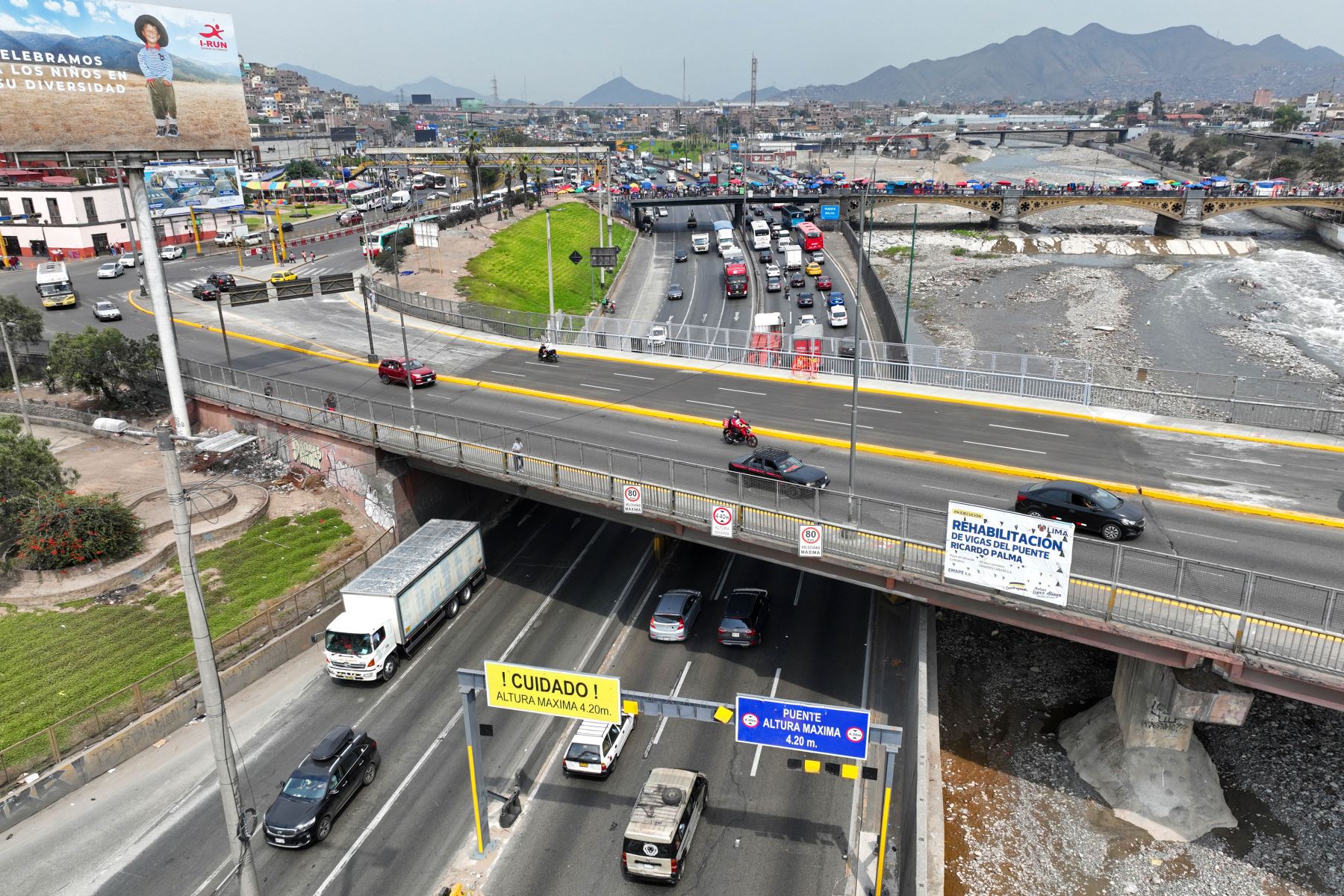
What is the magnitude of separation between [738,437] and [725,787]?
14.1 m

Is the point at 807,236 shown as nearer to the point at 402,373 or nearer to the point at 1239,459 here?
the point at 402,373

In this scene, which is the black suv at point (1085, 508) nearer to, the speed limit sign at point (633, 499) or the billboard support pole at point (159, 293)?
the speed limit sign at point (633, 499)

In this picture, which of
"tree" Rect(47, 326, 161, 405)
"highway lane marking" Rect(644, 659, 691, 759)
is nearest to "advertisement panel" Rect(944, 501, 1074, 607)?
"highway lane marking" Rect(644, 659, 691, 759)

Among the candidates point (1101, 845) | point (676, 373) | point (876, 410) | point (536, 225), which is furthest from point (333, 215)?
point (1101, 845)

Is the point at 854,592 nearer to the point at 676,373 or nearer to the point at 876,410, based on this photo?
the point at 876,410

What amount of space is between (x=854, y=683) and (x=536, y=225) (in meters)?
94.7

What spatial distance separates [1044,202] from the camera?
12812 cm

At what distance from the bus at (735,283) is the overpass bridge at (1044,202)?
28.2 meters

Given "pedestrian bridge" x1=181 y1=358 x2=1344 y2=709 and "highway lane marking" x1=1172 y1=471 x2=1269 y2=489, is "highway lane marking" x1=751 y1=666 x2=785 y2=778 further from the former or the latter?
"highway lane marking" x1=1172 y1=471 x2=1269 y2=489

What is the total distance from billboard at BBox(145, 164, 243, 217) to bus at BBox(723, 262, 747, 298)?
64971mm

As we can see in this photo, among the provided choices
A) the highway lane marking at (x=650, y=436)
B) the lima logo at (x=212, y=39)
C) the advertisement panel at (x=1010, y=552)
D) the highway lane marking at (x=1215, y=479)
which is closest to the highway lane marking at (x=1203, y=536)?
the highway lane marking at (x=1215, y=479)

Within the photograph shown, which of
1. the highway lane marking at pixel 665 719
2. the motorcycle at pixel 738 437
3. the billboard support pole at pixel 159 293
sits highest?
the billboard support pole at pixel 159 293

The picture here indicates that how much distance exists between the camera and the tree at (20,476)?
35219 millimetres

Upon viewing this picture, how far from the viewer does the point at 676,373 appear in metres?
46.6
